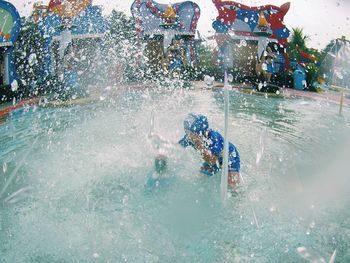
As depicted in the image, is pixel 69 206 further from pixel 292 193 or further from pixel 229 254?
pixel 292 193

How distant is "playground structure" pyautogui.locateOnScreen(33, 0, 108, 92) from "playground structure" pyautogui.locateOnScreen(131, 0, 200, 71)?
2916 mm

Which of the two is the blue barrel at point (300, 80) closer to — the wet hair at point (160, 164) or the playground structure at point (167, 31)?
the playground structure at point (167, 31)

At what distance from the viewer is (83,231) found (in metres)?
3.28

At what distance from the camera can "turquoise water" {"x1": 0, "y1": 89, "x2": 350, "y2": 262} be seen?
3025 mm

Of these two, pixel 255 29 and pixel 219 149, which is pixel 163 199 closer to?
pixel 219 149

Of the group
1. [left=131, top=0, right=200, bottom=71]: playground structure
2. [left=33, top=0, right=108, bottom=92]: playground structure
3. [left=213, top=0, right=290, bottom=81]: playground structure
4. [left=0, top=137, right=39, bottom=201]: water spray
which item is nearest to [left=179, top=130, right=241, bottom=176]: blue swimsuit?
[left=0, top=137, right=39, bottom=201]: water spray

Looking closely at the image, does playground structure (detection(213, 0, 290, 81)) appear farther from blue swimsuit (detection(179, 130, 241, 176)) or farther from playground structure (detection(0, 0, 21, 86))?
blue swimsuit (detection(179, 130, 241, 176))

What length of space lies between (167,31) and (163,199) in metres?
16.7

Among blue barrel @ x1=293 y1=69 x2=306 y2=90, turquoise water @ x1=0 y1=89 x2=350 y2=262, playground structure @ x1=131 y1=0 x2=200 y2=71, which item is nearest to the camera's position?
turquoise water @ x1=0 y1=89 x2=350 y2=262

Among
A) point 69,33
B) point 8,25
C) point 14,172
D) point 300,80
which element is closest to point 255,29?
point 300,80

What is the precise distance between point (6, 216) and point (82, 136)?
10.6 feet

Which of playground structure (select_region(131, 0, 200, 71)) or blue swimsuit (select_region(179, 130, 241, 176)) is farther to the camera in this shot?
playground structure (select_region(131, 0, 200, 71))

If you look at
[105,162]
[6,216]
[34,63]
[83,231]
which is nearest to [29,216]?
[6,216]

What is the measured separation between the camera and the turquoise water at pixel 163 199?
3025 millimetres
